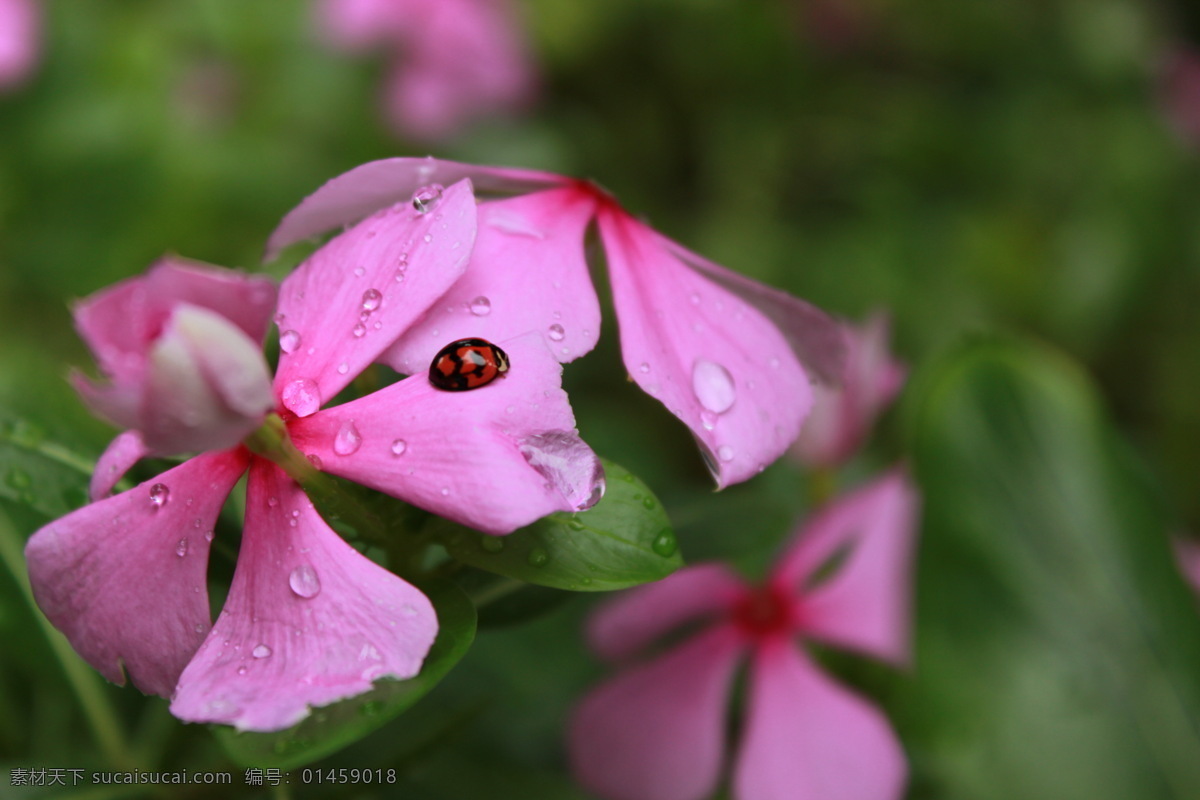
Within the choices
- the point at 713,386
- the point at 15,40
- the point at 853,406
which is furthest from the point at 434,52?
the point at 713,386

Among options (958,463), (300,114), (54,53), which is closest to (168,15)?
(300,114)

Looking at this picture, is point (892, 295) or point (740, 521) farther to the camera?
point (892, 295)

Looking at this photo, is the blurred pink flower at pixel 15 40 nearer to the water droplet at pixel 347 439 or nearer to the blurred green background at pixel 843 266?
the blurred green background at pixel 843 266

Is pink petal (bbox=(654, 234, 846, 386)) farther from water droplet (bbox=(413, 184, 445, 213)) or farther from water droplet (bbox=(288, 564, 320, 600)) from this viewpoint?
water droplet (bbox=(288, 564, 320, 600))

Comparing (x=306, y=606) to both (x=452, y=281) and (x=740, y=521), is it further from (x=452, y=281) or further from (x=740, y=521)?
(x=740, y=521)

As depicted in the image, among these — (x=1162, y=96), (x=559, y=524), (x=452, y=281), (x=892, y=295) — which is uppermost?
(x=452, y=281)

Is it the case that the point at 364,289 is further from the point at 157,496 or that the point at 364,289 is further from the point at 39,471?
the point at 39,471
